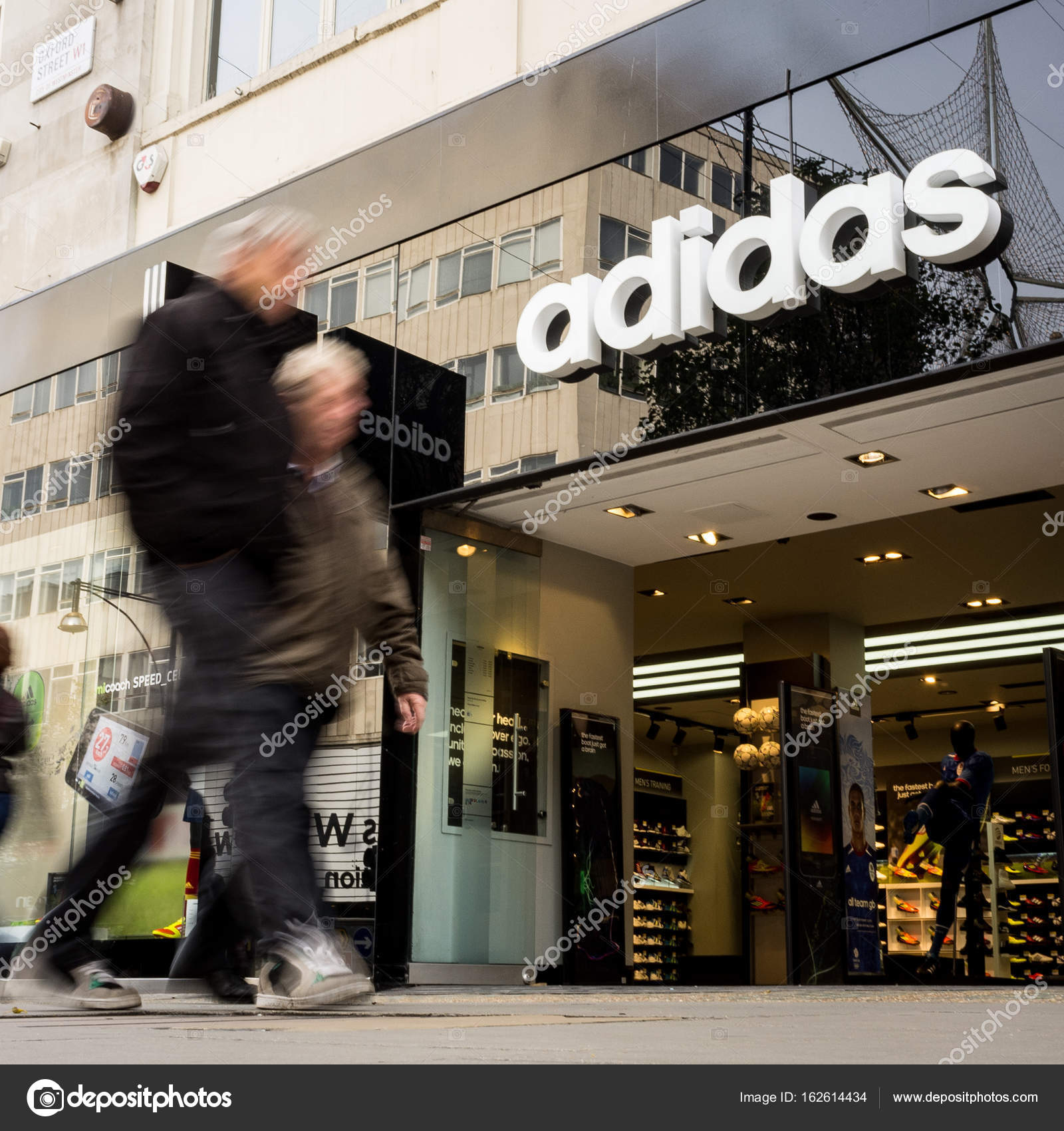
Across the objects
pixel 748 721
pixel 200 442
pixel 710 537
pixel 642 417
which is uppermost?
pixel 642 417

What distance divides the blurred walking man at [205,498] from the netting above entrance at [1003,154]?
12.5ft

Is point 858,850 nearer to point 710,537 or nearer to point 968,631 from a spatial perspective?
point 710,537

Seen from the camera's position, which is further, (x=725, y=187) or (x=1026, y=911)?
(x=1026, y=911)

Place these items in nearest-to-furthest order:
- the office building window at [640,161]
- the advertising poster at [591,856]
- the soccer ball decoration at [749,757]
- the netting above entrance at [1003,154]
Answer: the netting above entrance at [1003,154] → the office building window at [640,161] → the advertising poster at [591,856] → the soccer ball decoration at [749,757]

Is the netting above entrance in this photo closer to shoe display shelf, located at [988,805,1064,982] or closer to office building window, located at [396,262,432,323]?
office building window, located at [396,262,432,323]

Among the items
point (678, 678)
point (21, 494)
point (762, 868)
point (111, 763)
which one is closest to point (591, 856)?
point (762, 868)

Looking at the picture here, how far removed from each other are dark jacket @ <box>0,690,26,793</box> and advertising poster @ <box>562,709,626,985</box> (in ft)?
14.6

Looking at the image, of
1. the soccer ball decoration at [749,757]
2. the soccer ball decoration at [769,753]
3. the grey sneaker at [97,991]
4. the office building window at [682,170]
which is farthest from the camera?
the soccer ball decoration at [749,757]

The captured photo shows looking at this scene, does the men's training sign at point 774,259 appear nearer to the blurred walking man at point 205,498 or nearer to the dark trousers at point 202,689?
the blurred walking man at point 205,498

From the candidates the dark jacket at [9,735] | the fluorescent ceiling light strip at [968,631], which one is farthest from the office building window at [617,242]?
the fluorescent ceiling light strip at [968,631]

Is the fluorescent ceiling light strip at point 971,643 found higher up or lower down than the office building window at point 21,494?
lower down

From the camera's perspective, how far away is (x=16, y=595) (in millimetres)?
11172

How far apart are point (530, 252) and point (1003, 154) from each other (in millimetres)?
2792

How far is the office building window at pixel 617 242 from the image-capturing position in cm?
688
